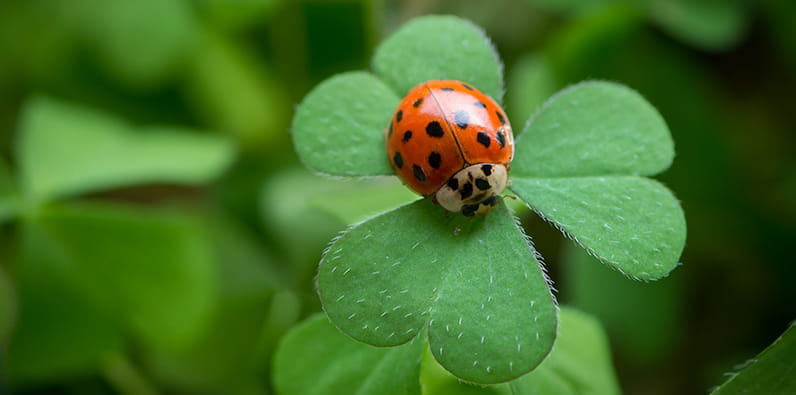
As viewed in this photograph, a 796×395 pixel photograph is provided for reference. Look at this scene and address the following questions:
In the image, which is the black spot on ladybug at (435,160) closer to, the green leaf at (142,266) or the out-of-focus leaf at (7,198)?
the green leaf at (142,266)

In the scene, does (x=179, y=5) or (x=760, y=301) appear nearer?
(x=760, y=301)

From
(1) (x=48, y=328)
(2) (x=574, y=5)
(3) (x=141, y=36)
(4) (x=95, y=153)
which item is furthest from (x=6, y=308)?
(2) (x=574, y=5)

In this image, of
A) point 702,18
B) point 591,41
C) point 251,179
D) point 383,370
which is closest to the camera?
point 383,370

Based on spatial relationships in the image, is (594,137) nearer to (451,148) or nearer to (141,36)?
(451,148)

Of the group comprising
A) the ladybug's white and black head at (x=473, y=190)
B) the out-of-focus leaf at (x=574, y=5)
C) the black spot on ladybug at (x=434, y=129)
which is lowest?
the out-of-focus leaf at (x=574, y=5)

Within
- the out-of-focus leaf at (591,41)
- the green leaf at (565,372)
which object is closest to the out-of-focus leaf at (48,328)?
the green leaf at (565,372)

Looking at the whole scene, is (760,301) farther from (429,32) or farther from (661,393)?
(429,32)

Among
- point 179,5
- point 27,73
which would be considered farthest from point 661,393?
point 27,73
